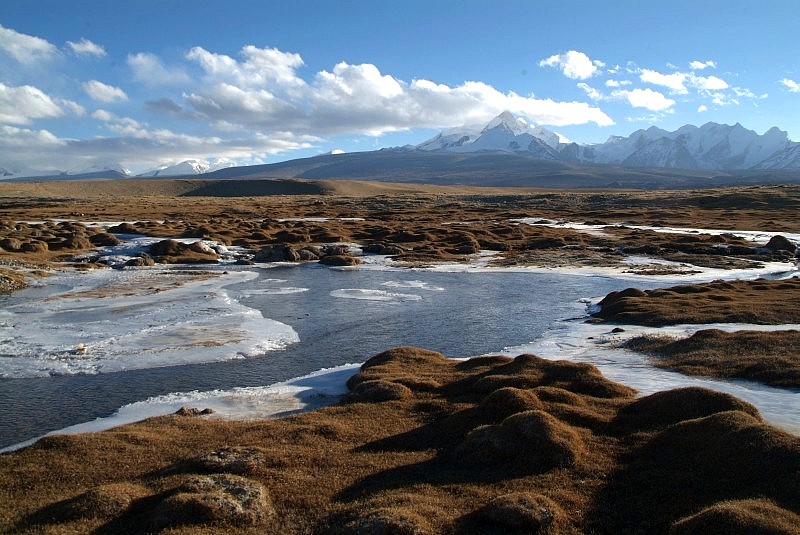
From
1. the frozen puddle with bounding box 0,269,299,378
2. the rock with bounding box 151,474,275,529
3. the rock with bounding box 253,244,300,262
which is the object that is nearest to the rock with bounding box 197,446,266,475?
the rock with bounding box 151,474,275,529

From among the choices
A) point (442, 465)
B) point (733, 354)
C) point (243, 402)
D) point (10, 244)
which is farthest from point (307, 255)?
point (442, 465)

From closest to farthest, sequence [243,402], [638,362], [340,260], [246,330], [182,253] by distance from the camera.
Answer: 1. [243,402]
2. [638,362]
3. [246,330]
4. [340,260]
5. [182,253]

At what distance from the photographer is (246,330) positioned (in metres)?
26.0

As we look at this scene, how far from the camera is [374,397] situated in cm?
1639

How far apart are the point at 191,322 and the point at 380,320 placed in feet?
29.3

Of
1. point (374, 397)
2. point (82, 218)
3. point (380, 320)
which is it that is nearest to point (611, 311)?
point (380, 320)

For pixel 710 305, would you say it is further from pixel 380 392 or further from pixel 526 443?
pixel 526 443

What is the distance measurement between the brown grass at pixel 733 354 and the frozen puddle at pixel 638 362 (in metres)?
0.56

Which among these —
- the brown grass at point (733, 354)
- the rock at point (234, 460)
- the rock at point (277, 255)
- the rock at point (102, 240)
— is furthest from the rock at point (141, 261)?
the rock at point (234, 460)

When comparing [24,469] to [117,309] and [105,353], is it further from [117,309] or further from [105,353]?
[117,309]

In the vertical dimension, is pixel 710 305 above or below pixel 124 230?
below

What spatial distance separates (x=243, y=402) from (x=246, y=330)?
9.68 metres

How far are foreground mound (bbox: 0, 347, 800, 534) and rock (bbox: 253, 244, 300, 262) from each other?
38511 millimetres

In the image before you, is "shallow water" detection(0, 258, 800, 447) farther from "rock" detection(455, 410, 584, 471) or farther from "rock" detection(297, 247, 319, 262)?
"rock" detection(297, 247, 319, 262)
